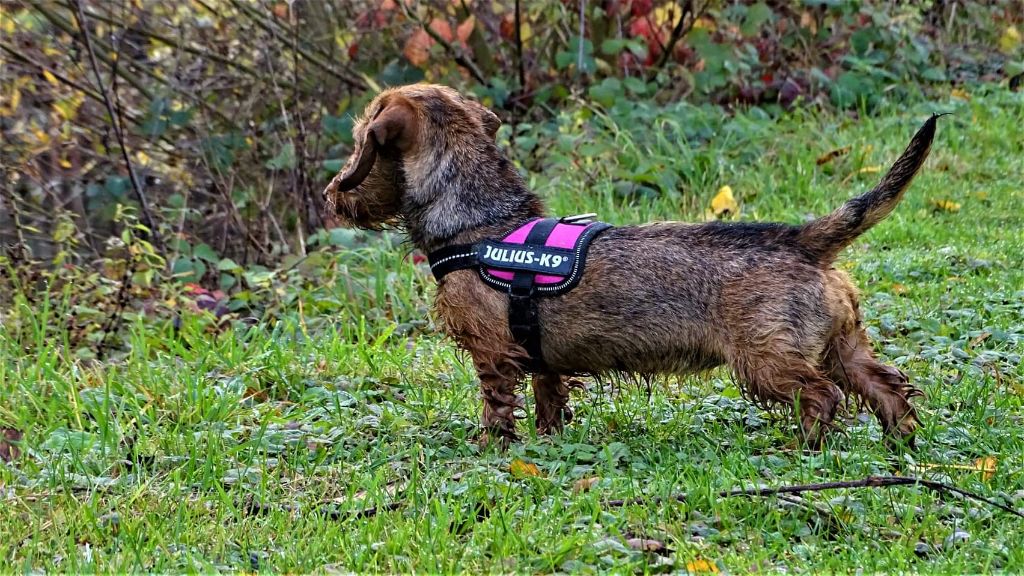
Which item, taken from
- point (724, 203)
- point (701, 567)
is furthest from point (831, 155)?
point (701, 567)

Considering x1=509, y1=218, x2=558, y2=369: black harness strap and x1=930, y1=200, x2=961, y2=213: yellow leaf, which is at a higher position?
x1=509, y1=218, x2=558, y2=369: black harness strap

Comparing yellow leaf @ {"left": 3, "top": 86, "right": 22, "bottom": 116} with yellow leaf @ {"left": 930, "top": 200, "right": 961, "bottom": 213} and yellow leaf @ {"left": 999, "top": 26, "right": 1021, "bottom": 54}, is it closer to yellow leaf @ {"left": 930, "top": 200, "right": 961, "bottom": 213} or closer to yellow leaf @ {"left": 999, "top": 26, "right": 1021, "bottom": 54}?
yellow leaf @ {"left": 930, "top": 200, "right": 961, "bottom": 213}

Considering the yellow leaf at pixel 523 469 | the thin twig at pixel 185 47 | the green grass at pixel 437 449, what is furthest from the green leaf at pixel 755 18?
the yellow leaf at pixel 523 469

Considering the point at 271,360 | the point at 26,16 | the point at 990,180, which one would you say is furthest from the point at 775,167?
the point at 26,16

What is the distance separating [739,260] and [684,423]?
0.87 m

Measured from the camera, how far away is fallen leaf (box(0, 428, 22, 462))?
16.6 ft

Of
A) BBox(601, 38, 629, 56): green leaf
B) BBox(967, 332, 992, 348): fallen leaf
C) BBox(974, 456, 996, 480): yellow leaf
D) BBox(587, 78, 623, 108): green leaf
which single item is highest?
BBox(601, 38, 629, 56): green leaf

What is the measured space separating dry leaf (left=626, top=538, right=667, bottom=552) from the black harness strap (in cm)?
126

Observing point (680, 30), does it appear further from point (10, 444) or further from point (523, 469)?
point (10, 444)

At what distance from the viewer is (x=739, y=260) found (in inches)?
180

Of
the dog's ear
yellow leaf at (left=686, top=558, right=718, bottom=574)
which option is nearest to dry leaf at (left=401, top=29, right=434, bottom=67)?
the dog's ear

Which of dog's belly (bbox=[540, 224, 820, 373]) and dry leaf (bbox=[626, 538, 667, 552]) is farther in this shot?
dog's belly (bbox=[540, 224, 820, 373])

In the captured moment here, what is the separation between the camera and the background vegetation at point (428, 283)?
13.0 ft

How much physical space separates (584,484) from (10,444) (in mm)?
2627
